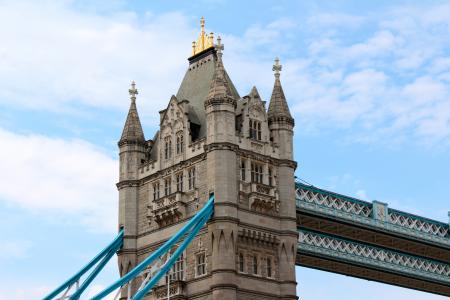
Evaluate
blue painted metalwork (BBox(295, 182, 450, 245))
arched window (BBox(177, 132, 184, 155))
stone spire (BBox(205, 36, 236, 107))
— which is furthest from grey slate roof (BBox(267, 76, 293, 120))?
arched window (BBox(177, 132, 184, 155))

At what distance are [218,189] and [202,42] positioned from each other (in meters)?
15.2

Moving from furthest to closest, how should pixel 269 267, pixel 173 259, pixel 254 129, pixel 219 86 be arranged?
1. pixel 254 129
2. pixel 219 86
3. pixel 269 267
4. pixel 173 259

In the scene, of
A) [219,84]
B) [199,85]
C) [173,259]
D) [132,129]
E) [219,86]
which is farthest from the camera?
[132,129]

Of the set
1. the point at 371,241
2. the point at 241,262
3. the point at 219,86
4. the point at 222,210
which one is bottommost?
the point at 241,262

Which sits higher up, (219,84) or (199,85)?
(199,85)

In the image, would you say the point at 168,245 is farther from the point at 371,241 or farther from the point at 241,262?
the point at 371,241

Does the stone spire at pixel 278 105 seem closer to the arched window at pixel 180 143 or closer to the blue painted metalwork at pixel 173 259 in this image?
the arched window at pixel 180 143

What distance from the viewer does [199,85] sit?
248ft

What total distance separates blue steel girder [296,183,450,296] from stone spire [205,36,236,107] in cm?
938

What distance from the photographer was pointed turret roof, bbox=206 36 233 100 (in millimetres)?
69438

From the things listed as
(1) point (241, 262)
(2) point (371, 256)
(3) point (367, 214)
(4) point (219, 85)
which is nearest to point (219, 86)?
(4) point (219, 85)

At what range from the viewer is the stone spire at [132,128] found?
75438mm

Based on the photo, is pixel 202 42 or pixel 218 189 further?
pixel 202 42

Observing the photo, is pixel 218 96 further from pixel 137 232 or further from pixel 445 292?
pixel 445 292
